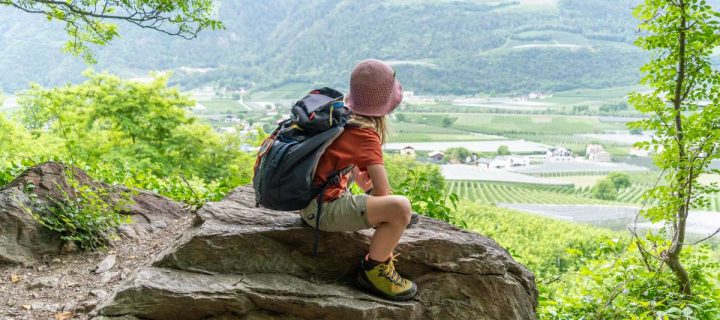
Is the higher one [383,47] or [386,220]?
[383,47]

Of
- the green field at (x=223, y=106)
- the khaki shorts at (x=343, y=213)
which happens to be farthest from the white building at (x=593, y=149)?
the khaki shorts at (x=343, y=213)

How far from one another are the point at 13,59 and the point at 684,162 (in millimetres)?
96401

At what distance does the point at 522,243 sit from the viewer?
39.8 metres

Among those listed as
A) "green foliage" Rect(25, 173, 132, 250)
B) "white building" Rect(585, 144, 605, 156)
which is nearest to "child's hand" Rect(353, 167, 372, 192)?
"green foliage" Rect(25, 173, 132, 250)

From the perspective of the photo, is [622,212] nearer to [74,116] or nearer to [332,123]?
[74,116]

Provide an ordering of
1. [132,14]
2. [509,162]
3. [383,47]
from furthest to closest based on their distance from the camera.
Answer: [383,47], [509,162], [132,14]

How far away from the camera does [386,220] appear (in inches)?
136

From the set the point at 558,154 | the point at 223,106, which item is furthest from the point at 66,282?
the point at 558,154

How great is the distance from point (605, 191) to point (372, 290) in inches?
2745

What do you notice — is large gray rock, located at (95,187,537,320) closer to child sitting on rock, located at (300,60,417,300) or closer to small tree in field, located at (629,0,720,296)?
child sitting on rock, located at (300,60,417,300)

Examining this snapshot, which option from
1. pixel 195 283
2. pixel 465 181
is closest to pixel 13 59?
pixel 465 181

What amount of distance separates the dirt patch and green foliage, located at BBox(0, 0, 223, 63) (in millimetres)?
2785

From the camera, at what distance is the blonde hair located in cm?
342

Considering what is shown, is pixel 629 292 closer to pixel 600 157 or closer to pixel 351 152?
pixel 351 152
